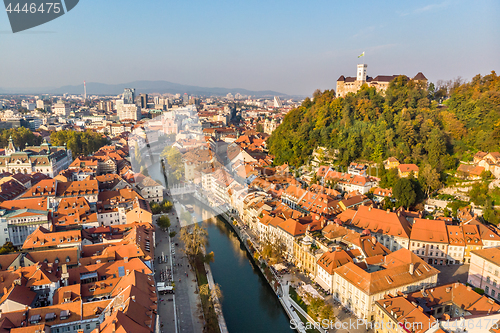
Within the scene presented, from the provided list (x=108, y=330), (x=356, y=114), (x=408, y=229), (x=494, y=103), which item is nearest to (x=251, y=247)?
(x=408, y=229)

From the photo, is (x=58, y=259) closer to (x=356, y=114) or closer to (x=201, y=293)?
(x=201, y=293)

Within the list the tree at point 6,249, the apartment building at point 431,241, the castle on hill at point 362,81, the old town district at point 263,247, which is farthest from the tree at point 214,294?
the castle on hill at point 362,81

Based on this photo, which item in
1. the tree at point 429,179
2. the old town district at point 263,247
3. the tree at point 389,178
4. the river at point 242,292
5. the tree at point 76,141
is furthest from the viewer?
the tree at point 76,141

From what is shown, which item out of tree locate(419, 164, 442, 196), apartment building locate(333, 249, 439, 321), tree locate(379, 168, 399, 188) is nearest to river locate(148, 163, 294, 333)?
apartment building locate(333, 249, 439, 321)

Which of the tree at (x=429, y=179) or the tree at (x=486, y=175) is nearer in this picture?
the tree at (x=486, y=175)

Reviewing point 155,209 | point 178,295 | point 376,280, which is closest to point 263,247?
point 178,295

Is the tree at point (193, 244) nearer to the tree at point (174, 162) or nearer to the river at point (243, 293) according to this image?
the river at point (243, 293)
